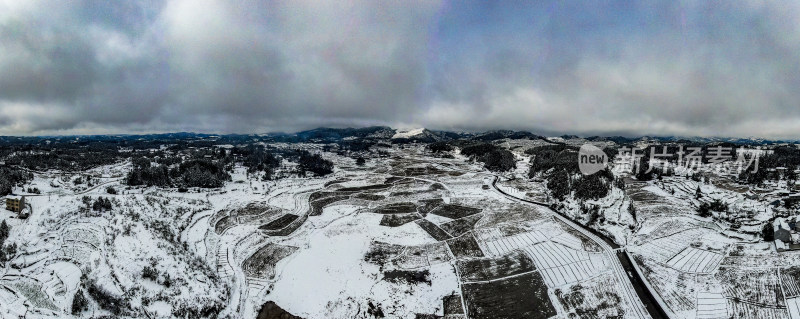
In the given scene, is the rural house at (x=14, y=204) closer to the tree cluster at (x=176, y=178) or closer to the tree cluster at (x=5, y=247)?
the tree cluster at (x=5, y=247)

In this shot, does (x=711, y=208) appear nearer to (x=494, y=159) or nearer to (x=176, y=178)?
A: (x=494, y=159)

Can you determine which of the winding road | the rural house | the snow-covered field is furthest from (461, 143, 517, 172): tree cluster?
the rural house

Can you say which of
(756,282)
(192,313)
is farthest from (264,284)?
(756,282)

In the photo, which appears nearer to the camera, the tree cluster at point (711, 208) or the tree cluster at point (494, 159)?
the tree cluster at point (711, 208)

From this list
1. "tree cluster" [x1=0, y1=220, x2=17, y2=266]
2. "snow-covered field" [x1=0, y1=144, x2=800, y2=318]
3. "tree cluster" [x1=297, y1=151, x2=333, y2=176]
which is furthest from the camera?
"tree cluster" [x1=297, y1=151, x2=333, y2=176]

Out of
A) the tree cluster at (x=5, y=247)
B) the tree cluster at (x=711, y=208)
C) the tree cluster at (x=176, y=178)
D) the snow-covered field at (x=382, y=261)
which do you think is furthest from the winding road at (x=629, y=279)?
the tree cluster at (x=176, y=178)

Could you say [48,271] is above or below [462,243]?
above

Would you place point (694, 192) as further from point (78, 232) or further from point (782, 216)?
point (78, 232)


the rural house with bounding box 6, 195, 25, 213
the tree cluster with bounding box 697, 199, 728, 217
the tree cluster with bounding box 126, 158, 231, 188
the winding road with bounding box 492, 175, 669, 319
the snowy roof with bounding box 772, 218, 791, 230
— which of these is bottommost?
the winding road with bounding box 492, 175, 669, 319

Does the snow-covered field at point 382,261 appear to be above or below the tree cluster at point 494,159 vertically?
below

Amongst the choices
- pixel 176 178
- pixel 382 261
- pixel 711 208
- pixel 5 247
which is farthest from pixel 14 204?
pixel 711 208

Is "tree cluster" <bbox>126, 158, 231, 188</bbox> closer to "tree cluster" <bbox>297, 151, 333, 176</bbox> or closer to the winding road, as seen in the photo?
"tree cluster" <bbox>297, 151, 333, 176</bbox>
